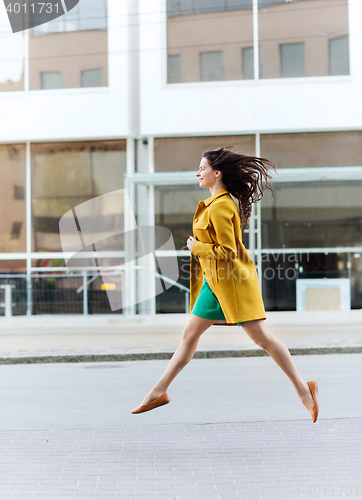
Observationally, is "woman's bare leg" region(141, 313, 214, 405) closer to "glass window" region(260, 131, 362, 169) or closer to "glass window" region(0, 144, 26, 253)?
"glass window" region(260, 131, 362, 169)

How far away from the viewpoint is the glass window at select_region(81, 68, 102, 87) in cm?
1485

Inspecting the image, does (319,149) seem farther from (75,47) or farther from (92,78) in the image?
(75,47)

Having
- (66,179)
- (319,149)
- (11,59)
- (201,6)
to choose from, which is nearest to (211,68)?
(201,6)

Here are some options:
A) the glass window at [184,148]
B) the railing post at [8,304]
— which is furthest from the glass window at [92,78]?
the railing post at [8,304]

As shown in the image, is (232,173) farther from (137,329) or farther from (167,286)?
(167,286)

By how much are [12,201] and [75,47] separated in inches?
151

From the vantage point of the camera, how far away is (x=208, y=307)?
4777 mm

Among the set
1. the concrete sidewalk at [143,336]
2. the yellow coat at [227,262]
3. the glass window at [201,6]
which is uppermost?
the glass window at [201,6]

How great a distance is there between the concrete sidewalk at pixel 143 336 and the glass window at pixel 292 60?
5.38 metres

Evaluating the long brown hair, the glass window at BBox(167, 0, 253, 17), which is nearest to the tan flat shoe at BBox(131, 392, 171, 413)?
the long brown hair

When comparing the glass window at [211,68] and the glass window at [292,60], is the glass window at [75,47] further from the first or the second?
the glass window at [292,60]

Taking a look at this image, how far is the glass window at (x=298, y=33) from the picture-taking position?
47.6ft

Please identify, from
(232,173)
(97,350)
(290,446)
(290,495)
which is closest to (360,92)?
(97,350)

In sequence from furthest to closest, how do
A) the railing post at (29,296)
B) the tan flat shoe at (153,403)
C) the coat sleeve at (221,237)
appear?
the railing post at (29,296), the tan flat shoe at (153,403), the coat sleeve at (221,237)
